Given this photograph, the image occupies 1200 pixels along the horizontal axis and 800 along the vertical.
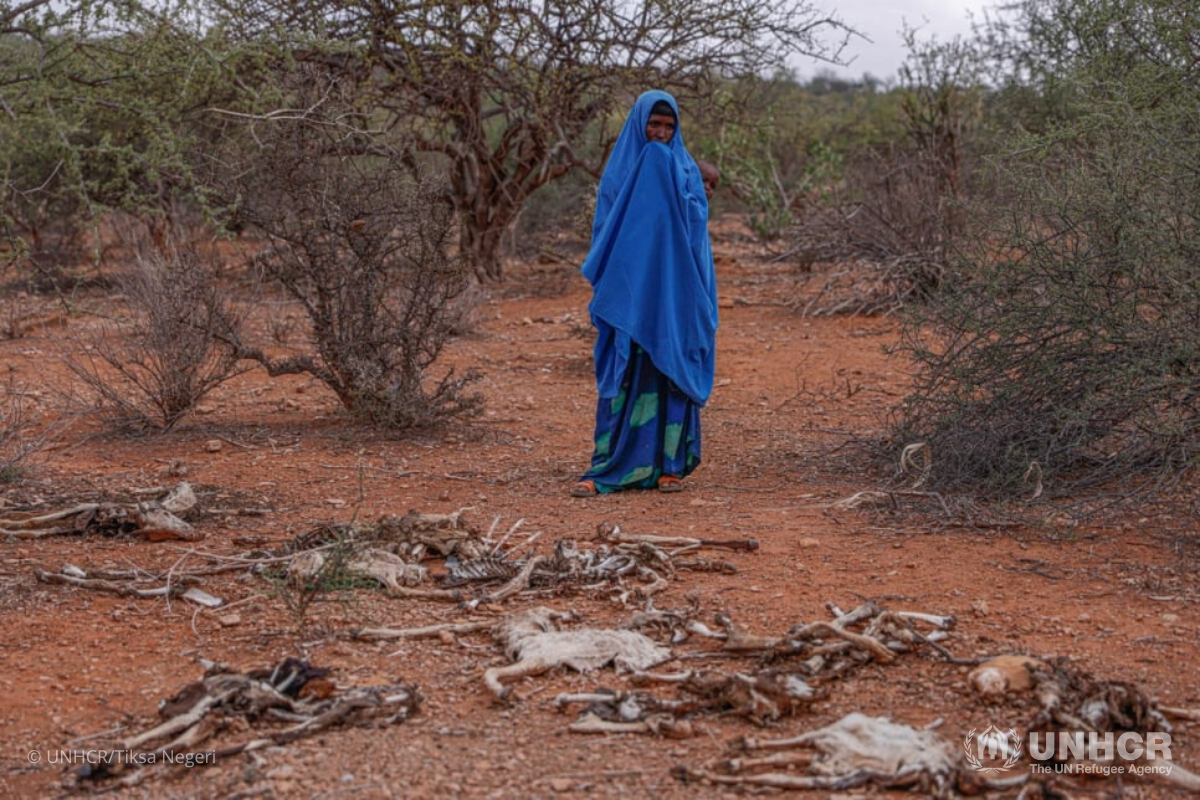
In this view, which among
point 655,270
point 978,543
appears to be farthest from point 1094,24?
point 978,543

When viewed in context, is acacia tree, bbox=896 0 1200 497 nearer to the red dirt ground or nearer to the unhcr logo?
the red dirt ground

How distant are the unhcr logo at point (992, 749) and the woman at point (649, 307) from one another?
2.68 metres

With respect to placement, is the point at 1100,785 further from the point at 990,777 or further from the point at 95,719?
the point at 95,719

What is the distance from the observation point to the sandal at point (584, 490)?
5398 millimetres

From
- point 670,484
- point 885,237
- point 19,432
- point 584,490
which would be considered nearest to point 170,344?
point 19,432

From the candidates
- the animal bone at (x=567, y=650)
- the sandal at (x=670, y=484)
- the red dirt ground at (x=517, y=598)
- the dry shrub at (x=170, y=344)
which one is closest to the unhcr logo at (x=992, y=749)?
the red dirt ground at (x=517, y=598)

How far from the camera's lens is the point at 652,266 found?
5.50m

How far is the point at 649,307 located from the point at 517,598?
190 cm

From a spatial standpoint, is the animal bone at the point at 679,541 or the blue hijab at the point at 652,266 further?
the blue hijab at the point at 652,266

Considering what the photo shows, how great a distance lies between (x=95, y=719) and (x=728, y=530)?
2297 millimetres

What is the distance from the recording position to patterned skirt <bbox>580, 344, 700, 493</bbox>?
17.9ft

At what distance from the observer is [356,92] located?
9.77 meters

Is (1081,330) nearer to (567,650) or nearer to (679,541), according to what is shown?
(679,541)

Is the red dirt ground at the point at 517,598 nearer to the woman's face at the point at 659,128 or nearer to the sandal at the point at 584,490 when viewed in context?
the sandal at the point at 584,490
